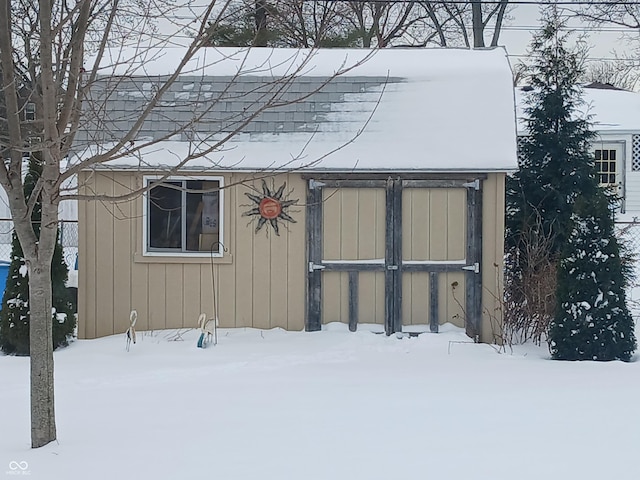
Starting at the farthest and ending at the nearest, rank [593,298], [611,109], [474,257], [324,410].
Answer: [611,109] → [474,257] → [593,298] → [324,410]

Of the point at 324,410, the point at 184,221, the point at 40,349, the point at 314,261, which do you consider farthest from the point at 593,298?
the point at 40,349

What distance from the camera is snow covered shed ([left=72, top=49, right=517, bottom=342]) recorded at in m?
10.4

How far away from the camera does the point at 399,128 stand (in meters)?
Answer: 10.6

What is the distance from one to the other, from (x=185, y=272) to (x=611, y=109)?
1933cm

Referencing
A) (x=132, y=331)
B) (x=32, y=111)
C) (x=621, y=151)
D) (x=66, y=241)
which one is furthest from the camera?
(x=621, y=151)

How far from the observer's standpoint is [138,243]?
10.7 m

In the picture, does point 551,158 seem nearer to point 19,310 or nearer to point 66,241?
point 19,310

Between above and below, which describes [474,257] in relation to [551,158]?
below

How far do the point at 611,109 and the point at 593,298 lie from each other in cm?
1842

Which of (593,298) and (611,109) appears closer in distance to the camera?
(593,298)

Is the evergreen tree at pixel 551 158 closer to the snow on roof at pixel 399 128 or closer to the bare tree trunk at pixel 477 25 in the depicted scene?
the snow on roof at pixel 399 128

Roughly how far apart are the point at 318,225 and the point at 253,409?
3842 millimetres

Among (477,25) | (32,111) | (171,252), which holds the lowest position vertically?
(171,252)

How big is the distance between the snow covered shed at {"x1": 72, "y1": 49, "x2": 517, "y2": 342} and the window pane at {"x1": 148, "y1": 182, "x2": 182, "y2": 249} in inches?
0.5
